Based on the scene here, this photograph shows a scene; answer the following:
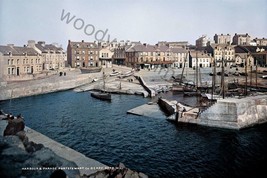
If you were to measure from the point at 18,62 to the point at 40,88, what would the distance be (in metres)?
15.8

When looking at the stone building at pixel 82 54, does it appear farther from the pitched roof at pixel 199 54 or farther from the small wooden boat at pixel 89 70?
the pitched roof at pixel 199 54

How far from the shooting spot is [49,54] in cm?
8825

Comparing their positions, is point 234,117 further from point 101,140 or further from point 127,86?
point 127,86

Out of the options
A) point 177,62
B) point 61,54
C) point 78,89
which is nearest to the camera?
point 78,89

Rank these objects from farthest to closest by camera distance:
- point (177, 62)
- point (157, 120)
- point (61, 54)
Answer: point (177, 62) < point (61, 54) < point (157, 120)

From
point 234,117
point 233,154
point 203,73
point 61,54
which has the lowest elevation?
point 233,154

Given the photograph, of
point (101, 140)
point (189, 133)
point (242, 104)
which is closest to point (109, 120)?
point (101, 140)

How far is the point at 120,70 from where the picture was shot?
284 ft

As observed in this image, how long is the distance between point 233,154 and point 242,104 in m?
9.81

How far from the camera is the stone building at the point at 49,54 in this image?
85.4m

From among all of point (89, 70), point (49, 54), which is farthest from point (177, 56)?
point (49, 54)

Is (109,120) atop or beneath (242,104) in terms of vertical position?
beneath

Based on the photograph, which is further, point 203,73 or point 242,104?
point 203,73

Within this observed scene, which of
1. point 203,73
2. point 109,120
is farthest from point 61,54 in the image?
point 109,120
